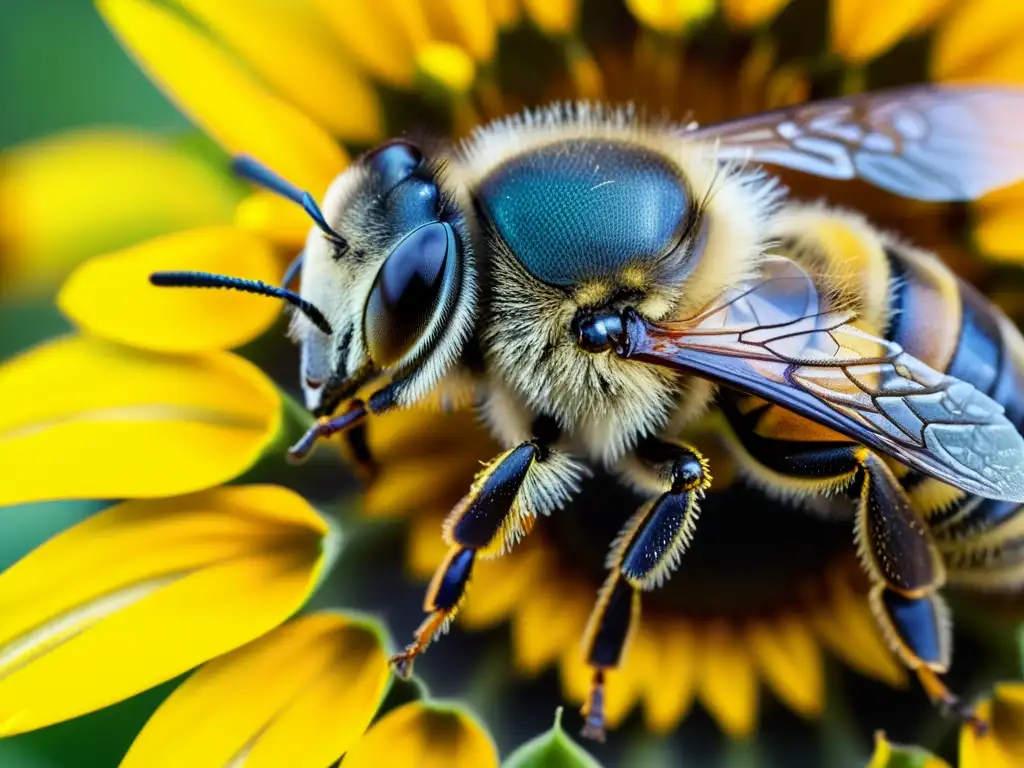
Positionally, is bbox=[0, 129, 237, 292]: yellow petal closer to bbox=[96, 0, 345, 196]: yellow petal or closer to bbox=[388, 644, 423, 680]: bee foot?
bbox=[96, 0, 345, 196]: yellow petal

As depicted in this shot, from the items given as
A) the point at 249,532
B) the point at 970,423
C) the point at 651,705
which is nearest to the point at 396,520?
the point at 249,532

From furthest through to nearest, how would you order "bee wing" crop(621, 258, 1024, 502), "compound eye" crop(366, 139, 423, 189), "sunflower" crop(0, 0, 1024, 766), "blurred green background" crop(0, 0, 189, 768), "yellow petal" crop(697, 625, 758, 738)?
"blurred green background" crop(0, 0, 189, 768), "yellow petal" crop(697, 625, 758, 738), "sunflower" crop(0, 0, 1024, 766), "compound eye" crop(366, 139, 423, 189), "bee wing" crop(621, 258, 1024, 502)

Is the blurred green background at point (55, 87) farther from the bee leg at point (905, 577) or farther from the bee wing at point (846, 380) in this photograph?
the bee leg at point (905, 577)

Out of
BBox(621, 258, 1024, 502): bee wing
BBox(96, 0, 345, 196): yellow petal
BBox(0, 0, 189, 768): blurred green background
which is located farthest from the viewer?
BBox(0, 0, 189, 768): blurred green background

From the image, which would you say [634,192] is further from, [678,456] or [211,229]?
[211,229]

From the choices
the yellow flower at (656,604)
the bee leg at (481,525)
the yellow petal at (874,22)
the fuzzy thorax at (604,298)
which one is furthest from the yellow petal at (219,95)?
the yellow petal at (874,22)

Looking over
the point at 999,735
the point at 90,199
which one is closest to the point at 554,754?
the point at 999,735

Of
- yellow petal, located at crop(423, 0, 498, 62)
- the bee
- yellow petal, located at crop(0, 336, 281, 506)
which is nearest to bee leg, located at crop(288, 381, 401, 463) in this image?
the bee

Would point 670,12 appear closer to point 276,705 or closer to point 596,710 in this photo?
point 596,710
